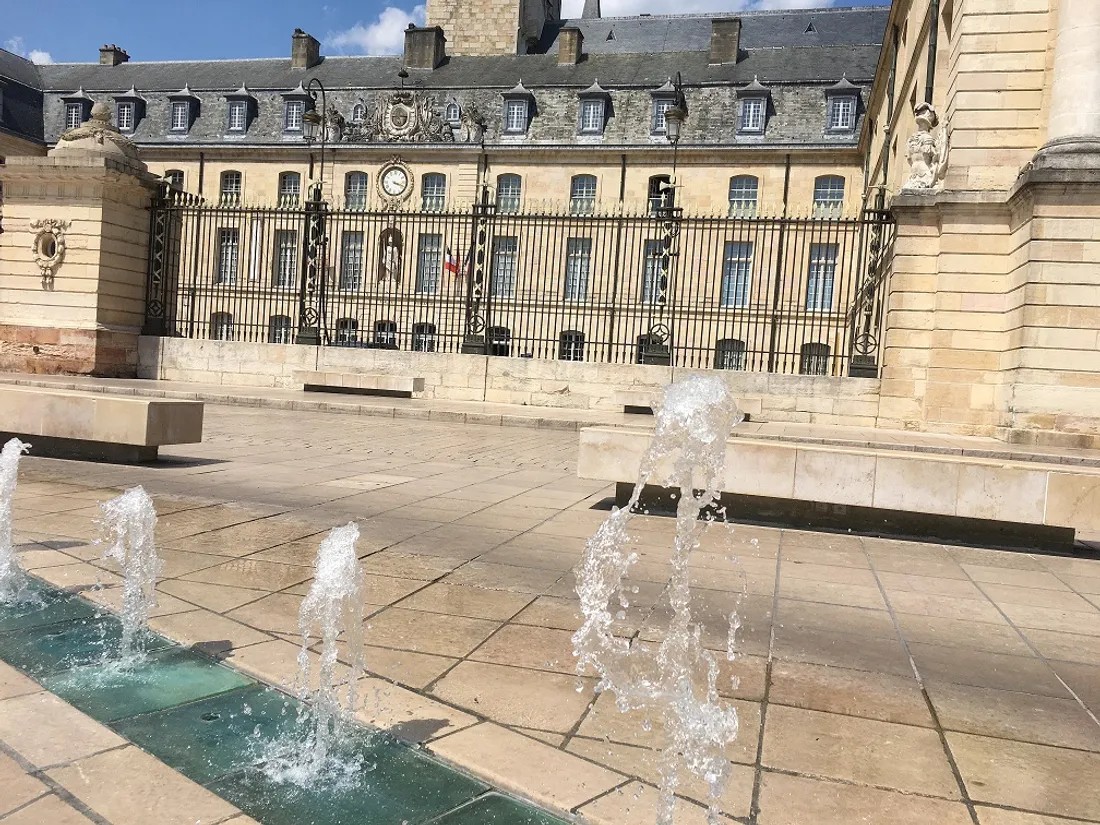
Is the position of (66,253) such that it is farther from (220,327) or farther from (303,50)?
(303,50)

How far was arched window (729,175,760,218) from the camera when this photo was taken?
118ft

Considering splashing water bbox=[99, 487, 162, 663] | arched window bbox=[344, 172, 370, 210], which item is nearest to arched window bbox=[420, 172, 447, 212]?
arched window bbox=[344, 172, 370, 210]

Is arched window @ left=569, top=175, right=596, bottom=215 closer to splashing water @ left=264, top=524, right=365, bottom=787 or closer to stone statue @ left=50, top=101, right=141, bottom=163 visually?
stone statue @ left=50, top=101, right=141, bottom=163

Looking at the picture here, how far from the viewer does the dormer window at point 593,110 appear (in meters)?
37.5

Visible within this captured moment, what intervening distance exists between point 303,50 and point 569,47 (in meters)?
13.7

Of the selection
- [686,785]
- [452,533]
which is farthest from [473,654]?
[452,533]

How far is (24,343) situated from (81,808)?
18.5 meters

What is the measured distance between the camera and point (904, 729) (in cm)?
300

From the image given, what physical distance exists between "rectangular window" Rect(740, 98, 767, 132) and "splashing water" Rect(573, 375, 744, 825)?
3528 cm

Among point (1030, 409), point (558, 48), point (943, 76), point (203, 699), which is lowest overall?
point (203, 699)

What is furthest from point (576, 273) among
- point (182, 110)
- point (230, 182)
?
point (182, 110)

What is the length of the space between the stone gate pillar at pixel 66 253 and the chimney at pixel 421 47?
1033 inches

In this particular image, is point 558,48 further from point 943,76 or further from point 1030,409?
point 1030,409

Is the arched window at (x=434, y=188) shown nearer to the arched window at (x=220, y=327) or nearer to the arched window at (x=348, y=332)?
the arched window at (x=348, y=332)
